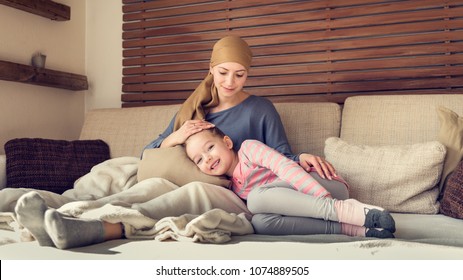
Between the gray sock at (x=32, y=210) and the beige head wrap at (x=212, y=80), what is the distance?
3.76ft

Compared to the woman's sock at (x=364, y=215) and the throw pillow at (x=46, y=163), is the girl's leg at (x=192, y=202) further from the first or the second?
the throw pillow at (x=46, y=163)

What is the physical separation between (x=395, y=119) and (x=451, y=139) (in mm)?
339

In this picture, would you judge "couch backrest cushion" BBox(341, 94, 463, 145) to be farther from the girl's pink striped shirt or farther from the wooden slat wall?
the girl's pink striped shirt

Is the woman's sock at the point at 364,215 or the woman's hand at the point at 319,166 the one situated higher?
the woman's hand at the point at 319,166

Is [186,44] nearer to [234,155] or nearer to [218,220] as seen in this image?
[234,155]

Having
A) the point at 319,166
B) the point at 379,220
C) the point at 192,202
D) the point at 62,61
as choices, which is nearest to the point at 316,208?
the point at 379,220

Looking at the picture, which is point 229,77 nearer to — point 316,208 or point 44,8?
point 316,208

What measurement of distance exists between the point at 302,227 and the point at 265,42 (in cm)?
170

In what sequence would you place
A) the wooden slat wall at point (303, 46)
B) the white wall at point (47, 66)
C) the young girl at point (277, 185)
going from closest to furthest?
the young girl at point (277, 185)
the wooden slat wall at point (303, 46)
the white wall at point (47, 66)

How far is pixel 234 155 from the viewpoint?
213 centimetres

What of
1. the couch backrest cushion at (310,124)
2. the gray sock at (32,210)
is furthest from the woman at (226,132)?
the couch backrest cushion at (310,124)

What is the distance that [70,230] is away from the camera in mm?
1323

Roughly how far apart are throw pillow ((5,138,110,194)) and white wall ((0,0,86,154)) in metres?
0.49

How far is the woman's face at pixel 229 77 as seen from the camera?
231cm
